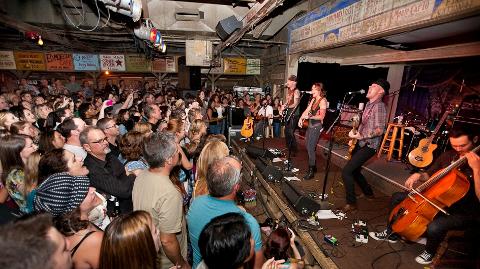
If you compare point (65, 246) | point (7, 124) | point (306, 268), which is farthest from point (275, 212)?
point (7, 124)

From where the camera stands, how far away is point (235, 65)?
532 inches

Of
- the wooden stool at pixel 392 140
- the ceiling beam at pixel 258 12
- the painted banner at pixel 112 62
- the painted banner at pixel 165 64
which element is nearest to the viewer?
the ceiling beam at pixel 258 12

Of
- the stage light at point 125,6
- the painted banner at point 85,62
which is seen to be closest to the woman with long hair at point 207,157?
the stage light at point 125,6

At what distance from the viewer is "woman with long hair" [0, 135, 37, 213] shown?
2338 mm

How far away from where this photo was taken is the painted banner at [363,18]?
3.40 metres

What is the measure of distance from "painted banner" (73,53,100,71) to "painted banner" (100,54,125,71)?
0.30m

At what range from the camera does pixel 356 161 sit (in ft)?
11.6

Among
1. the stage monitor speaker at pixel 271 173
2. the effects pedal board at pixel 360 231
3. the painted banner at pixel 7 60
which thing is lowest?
the effects pedal board at pixel 360 231

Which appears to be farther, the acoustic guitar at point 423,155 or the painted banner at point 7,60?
the painted banner at point 7,60

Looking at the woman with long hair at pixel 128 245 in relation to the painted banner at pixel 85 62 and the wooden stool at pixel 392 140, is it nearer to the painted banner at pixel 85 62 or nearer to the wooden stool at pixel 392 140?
the wooden stool at pixel 392 140

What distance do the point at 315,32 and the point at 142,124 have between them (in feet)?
18.7

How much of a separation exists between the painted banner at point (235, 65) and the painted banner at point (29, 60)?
30.3 ft

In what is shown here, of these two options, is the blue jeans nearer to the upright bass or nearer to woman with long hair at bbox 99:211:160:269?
the upright bass

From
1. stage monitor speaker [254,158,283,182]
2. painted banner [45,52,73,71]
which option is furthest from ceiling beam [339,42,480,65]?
painted banner [45,52,73,71]
